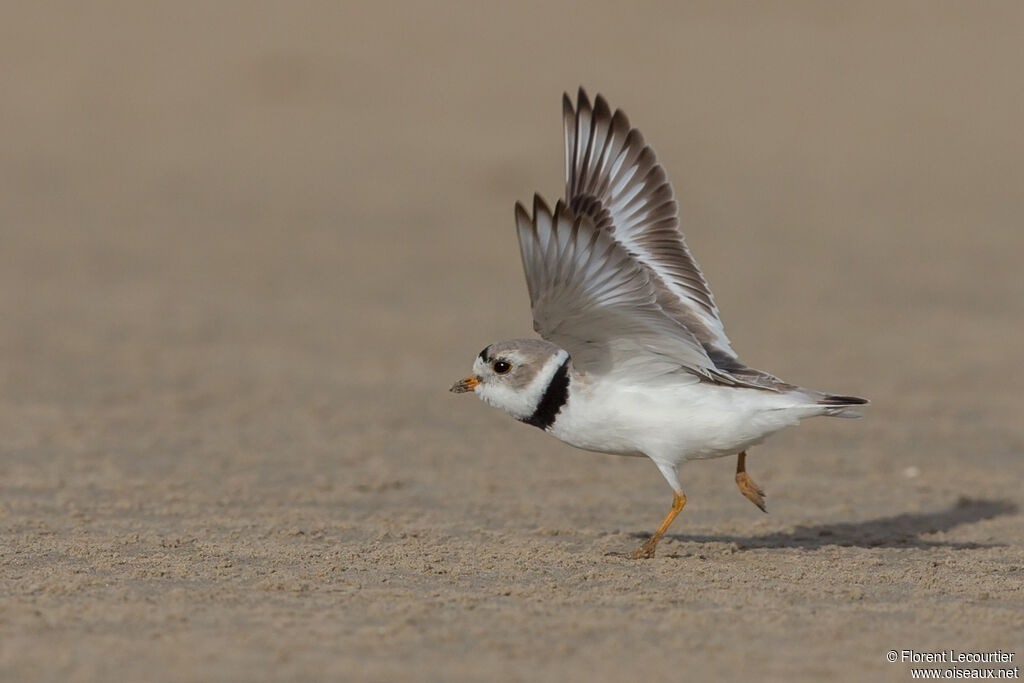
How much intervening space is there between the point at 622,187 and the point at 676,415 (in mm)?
1541

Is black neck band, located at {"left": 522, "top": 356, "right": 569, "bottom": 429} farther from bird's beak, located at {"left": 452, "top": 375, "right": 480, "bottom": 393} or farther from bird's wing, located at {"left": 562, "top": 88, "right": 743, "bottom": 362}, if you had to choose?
bird's wing, located at {"left": 562, "top": 88, "right": 743, "bottom": 362}

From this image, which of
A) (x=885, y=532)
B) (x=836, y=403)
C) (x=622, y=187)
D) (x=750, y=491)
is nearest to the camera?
(x=836, y=403)

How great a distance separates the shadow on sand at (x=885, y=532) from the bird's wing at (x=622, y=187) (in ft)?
4.10

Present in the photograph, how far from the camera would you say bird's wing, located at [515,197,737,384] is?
601 centimetres

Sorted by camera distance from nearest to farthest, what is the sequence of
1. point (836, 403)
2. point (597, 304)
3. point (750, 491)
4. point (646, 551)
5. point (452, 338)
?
point (597, 304)
point (836, 403)
point (646, 551)
point (750, 491)
point (452, 338)

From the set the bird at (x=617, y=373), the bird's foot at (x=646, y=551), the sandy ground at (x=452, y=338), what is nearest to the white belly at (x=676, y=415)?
the bird at (x=617, y=373)

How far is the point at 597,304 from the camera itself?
20.3 ft

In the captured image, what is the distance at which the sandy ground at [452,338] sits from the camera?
5.42 metres

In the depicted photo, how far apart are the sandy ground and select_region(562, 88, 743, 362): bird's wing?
147cm

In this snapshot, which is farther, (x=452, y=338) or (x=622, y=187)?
(x=452, y=338)

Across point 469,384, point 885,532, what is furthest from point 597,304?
point 885,532

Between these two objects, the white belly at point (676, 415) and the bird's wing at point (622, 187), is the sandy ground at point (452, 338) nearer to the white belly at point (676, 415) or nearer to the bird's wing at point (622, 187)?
the white belly at point (676, 415)

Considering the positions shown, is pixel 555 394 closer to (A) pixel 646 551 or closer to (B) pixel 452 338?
(A) pixel 646 551

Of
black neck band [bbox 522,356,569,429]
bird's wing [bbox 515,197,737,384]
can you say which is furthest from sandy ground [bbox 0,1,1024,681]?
bird's wing [bbox 515,197,737,384]
